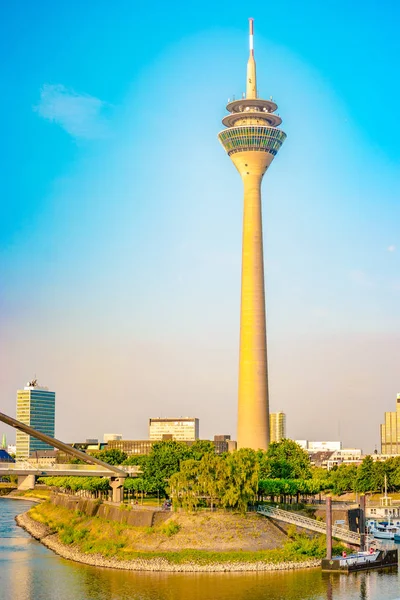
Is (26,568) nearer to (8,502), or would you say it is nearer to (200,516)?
(200,516)

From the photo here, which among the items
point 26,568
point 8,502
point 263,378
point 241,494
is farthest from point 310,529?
point 8,502

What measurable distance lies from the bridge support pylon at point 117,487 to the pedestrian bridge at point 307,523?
22.0 metres

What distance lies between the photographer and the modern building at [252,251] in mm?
144750

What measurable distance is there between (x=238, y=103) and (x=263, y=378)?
154 feet

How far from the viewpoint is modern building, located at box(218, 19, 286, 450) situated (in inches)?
5699

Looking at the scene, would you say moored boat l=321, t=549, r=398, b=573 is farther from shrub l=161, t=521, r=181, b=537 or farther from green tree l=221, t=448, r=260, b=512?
shrub l=161, t=521, r=181, b=537

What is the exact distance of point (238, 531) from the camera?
86.2m

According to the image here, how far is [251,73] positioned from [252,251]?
33760 millimetres

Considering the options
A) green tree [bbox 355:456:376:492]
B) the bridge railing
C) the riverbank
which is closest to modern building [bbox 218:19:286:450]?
green tree [bbox 355:456:376:492]

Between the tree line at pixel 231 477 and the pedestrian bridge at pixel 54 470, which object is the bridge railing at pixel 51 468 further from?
the tree line at pixel 231 477

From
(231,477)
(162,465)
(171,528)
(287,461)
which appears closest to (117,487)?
(162,465)

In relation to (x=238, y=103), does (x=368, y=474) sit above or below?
below

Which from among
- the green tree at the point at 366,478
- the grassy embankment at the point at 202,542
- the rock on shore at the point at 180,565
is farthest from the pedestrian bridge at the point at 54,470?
the green tree at the point at 366,478

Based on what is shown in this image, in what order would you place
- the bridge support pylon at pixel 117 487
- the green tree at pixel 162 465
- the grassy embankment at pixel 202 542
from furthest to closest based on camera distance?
the bridge support pylon at pixel 117 487
the green tree at pixel 162 465
the grassy embankment at pixel 202 542
